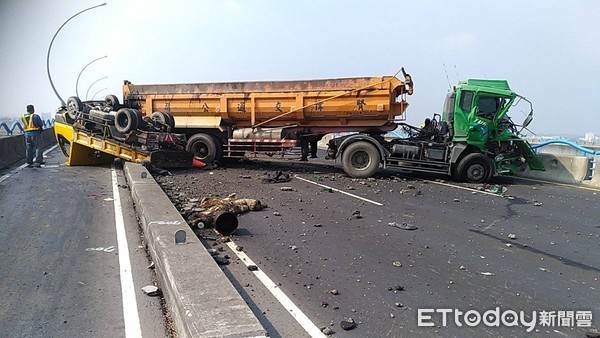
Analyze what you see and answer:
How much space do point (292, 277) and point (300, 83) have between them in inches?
370

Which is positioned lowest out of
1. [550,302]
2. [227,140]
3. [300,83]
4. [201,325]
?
[550,302]

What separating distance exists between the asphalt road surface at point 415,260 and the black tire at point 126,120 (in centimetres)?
316

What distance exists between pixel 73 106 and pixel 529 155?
46.2ft

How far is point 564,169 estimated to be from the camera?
1287 centimetres

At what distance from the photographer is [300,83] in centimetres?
1330

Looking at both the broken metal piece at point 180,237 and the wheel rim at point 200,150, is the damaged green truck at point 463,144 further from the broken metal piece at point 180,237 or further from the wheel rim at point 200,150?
the broken metal piece at point 180,237

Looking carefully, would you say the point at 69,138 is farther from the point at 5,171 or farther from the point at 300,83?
the point at 300,83

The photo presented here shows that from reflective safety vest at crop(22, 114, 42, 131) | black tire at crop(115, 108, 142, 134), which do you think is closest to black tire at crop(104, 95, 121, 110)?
black tire at crop(115, 108, 142, 134)

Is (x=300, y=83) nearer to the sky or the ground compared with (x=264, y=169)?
nearer to the sky

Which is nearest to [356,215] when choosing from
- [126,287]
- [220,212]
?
[220,212]

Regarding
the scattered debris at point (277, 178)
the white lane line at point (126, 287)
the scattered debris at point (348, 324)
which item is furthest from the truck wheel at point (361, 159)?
the scattered debris at point (348, 324)

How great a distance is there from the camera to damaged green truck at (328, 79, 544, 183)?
38.8 feet

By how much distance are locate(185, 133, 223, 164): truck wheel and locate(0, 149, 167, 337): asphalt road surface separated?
5283mm

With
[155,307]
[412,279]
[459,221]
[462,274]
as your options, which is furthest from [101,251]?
[459,221]
